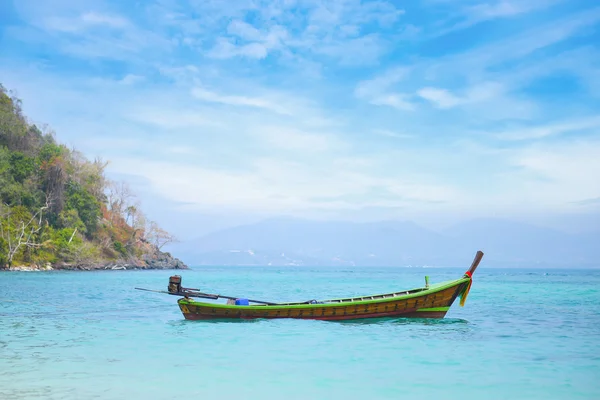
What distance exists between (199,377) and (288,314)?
805 cm

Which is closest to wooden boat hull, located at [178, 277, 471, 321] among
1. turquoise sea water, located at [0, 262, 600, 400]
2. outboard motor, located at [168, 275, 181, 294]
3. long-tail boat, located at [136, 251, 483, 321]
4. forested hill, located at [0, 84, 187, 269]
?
long-tail boat, located at [136, 251, 483, 321]

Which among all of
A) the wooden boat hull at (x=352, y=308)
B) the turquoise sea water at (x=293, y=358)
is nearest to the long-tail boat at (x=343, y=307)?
the wooden boat hull at (x=352, y=308)

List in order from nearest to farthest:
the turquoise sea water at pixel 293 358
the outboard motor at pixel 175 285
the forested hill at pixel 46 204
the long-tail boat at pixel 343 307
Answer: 1. the turquoise sea water at pixel 293 358
2. the long-tail boat at pixel 343 307
3. the outboard motor at pixel 175 285
4. the forested hill at pixel 46 204

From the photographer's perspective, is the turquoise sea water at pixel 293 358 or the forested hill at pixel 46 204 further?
the forested hill at pixel 46 204

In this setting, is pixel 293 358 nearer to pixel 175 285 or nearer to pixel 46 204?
pixel 175 285

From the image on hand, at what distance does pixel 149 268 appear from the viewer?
96.4m

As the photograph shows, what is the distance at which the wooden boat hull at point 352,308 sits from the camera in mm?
20062

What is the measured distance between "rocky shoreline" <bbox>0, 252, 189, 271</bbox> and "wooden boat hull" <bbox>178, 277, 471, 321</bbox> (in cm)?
4849

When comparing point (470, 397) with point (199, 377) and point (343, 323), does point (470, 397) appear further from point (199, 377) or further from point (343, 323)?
point (343, 323)

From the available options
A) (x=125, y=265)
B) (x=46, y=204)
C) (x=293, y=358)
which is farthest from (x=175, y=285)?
(x=125, y=265)

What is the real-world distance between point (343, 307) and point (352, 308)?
0.33 meters

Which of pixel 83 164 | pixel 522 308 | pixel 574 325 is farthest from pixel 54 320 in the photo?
pixel 83 164

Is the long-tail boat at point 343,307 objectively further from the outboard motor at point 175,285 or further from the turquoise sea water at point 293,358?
the turquoise sea water at point 293,358

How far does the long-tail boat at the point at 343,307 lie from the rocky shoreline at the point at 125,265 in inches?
1898
